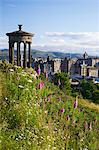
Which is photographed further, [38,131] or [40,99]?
[40,99]

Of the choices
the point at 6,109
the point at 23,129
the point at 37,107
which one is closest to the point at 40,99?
the point at 37,107

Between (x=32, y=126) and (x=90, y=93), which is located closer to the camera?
(x=32, y=126)

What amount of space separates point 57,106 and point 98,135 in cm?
95

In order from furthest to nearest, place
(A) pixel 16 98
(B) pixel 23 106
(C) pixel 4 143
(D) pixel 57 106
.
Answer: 1. (D) pixel 57 106
2. (A) pixel 16 98
3. (B) pixel 23 106
4. (C) pixel 4 143

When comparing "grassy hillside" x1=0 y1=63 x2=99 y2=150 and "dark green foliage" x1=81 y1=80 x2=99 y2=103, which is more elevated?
"grassy hillside" x1=0 y1=63 x2=99 y2=150

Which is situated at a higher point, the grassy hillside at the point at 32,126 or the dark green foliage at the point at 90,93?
the grassy hillside at the point at 32,126

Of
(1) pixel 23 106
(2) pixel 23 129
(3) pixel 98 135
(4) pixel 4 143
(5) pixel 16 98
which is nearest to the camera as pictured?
(4) pixel 4 143

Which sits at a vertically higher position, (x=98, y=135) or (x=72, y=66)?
(x=98, y=135)

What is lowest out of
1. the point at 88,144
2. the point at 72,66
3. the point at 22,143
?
the point at 72,66

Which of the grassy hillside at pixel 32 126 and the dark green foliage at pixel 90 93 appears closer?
the grassy hillside at pixel 32 126

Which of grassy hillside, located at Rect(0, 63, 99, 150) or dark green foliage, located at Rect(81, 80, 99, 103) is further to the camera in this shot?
dark green foliage, located at Rect(81, 80, 99, 103)

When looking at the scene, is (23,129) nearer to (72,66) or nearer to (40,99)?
(40,99)

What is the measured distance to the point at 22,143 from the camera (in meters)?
3.83

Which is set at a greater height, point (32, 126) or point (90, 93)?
point (32, 126)
